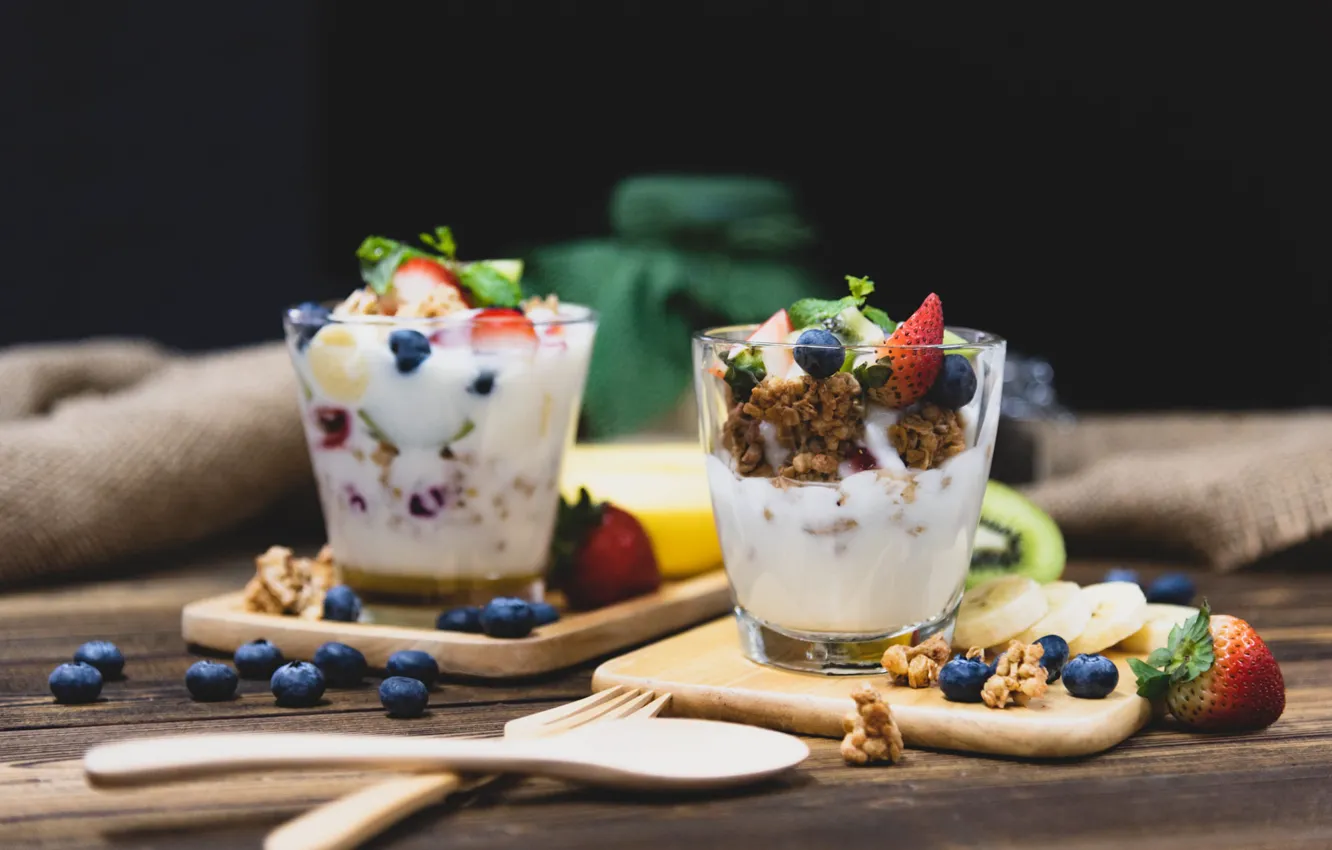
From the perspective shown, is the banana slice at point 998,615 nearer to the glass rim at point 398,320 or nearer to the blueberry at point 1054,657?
the blueberry at point 1054,657

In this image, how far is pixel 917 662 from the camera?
142 centimetres

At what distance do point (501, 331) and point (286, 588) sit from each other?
Result: 0.43m

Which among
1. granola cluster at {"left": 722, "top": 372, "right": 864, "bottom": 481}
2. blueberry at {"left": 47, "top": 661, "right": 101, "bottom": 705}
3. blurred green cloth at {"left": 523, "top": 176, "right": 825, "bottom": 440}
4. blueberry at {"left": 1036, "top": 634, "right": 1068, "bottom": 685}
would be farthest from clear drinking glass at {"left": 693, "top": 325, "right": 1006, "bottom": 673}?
blurred green cloth at {"left": 523, "top": 176, "right": 825, "bottom": 440}

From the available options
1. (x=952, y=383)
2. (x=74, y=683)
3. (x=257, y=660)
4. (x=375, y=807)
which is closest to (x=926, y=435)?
(x=952, y=383)

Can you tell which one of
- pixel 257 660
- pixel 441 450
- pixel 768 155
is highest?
pixel 768 155

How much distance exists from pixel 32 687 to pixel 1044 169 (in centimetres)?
266

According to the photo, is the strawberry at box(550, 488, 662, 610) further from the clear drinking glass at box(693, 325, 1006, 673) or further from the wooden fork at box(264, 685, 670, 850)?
the wooden fork at box(264, 685, 670, 850)

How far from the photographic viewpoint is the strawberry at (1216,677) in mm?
1356

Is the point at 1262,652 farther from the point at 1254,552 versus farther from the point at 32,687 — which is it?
the point at 32,687

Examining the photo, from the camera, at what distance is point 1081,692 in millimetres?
1385

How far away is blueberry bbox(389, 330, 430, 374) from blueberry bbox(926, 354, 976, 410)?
1.92 ft

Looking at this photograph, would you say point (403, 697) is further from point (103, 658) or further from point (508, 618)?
point (103, 658)

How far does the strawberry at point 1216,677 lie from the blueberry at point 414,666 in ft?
2.40

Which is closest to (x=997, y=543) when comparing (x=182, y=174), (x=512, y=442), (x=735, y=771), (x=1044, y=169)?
(x=512, y=442)
